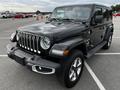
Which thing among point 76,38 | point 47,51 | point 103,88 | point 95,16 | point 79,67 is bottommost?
point 103,88

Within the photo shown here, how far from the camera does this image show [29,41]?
11.4 feet

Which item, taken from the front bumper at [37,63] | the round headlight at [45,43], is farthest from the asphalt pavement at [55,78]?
the round headlight at [45,43]

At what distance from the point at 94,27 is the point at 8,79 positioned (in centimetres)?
283

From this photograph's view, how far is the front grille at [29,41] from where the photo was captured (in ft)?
10.9

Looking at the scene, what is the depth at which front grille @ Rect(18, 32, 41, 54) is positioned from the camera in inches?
130

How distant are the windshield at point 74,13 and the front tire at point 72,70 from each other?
4.50 ft

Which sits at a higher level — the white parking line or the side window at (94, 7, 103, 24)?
the side window at (94, 7, 103, 24)

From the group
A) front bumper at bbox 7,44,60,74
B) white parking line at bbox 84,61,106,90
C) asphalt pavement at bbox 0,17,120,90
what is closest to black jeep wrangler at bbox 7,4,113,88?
front bumper at bbox 7,44,60,74

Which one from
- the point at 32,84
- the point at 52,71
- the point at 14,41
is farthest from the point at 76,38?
the point at 14,41

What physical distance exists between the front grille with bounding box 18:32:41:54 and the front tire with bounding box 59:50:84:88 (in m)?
0.71

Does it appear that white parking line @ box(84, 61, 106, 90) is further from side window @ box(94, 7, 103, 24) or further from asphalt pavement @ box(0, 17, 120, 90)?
side window @ box(94, 7, 103, 24)

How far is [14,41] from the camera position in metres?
4.20

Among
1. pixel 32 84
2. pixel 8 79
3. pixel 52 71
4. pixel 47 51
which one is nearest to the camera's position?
pixel 52 71

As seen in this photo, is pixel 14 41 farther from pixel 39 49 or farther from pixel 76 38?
pixel 76 38
